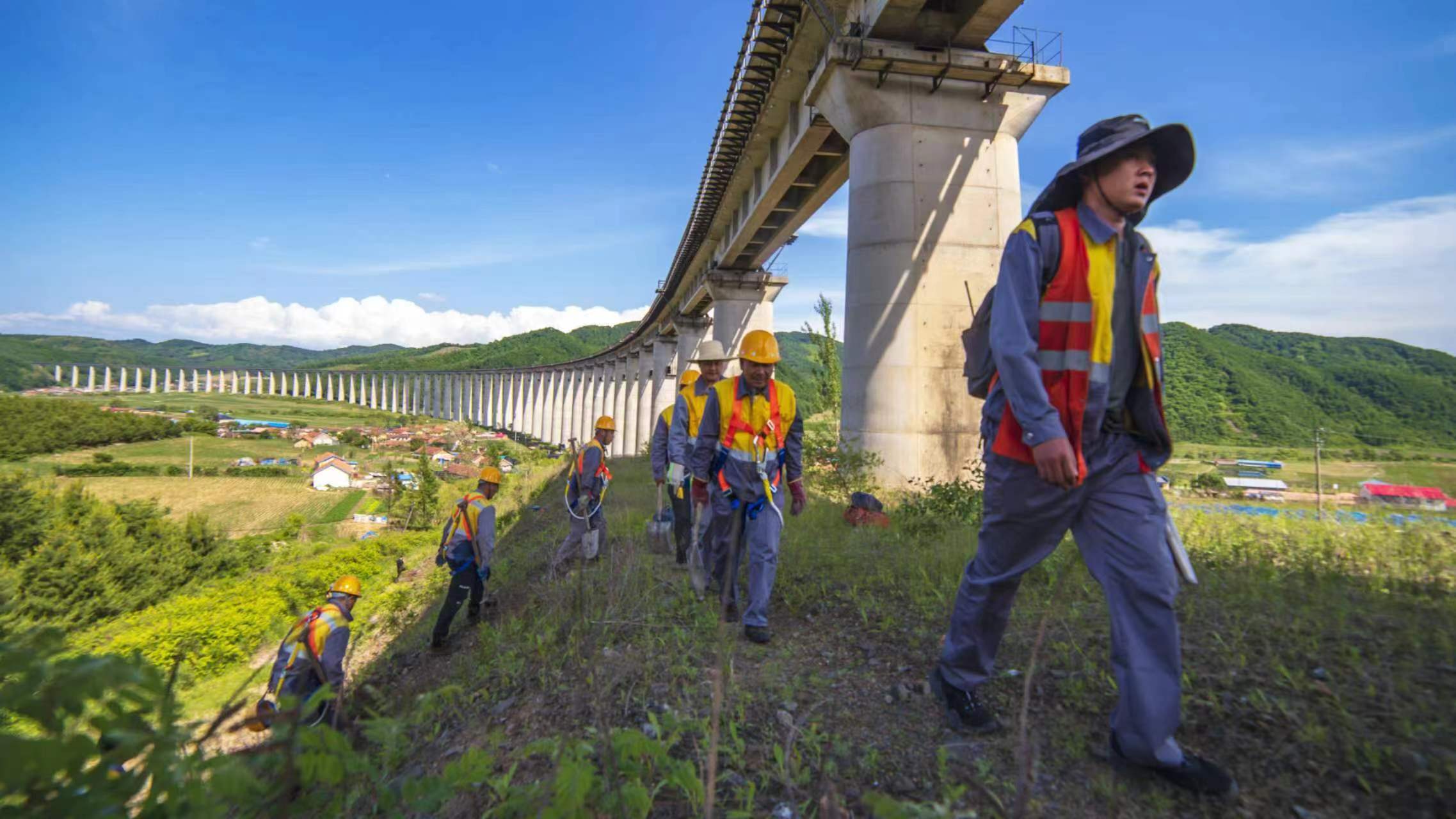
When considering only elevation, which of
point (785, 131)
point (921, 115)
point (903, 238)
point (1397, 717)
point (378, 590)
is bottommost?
point (378, 590)

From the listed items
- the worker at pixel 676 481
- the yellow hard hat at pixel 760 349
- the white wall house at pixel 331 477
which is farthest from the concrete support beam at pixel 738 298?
the white wall house at pixel 331 477

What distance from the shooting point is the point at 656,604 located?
4812 mm

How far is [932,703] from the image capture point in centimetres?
299

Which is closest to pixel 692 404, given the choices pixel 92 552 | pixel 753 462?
pixel 753 462

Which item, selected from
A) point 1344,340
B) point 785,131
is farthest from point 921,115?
point 1344,340

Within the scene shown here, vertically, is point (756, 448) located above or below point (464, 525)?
above

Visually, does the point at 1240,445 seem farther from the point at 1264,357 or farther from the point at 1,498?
the point at 1,498

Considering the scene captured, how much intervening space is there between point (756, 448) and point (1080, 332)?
7.30ft

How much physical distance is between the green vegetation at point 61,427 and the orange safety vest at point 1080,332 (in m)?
85.8

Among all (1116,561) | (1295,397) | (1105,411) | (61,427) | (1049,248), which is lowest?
(61,427)

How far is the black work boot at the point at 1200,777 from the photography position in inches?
82.2

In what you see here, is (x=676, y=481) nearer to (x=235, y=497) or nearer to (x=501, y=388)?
(x=235, y=497)

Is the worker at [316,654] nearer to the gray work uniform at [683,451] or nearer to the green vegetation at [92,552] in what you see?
the gray work uniform at [683,451]

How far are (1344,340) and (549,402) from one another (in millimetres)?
74190
